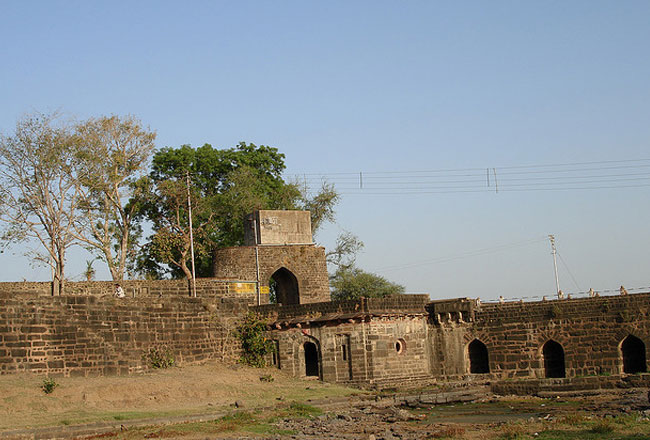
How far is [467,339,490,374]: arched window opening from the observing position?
114 ft

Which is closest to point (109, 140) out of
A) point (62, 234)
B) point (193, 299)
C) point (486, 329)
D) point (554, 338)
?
point (62, 234)

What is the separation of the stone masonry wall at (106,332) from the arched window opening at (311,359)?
9.01 feet

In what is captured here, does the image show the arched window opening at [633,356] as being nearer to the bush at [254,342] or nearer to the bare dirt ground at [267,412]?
the bare dirt ground at [267,412]

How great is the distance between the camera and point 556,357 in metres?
33.6

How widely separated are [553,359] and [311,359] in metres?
9.45

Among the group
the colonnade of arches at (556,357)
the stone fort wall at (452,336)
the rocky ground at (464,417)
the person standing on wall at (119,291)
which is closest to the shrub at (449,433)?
the rocky ground at (464,417)

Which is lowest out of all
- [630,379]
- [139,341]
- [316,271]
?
[630,379]

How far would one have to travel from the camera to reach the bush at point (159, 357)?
2880cm

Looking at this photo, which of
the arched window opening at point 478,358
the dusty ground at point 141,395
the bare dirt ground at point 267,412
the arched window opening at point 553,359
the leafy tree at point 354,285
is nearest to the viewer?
the bare dirt ground at point 267,412

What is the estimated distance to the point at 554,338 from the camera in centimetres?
3256

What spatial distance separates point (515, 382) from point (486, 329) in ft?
9.30

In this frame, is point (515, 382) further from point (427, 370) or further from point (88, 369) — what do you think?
point (88, 369)

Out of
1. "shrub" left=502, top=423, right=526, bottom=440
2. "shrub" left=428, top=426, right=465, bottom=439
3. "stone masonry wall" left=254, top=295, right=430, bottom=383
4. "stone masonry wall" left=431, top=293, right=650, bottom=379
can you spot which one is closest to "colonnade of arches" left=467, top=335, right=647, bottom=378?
"stone masonry wall" left=431, top=293, right=650, bottom=379

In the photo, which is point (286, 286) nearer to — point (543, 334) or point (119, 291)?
point (119, 291)
